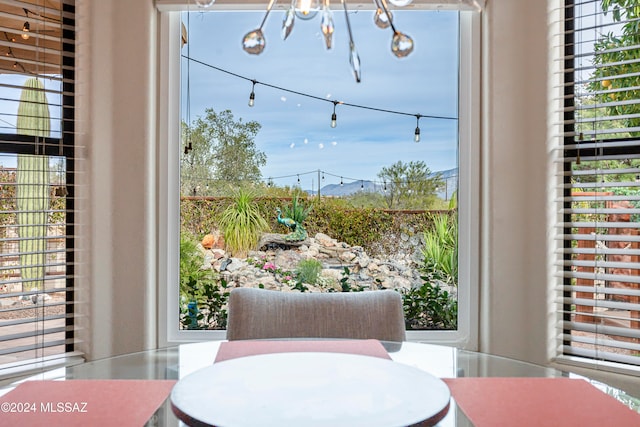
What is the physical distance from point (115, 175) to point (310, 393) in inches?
64.8

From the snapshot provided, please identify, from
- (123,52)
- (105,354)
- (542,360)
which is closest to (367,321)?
(542,360)

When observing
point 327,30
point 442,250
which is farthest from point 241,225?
point 327,30

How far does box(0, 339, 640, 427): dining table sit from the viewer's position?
3.37 ft

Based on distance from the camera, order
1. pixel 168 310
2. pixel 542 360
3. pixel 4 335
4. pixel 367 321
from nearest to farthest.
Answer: pixel 367 321
pixel 4 335
pixel 542 360
pixel 168 310

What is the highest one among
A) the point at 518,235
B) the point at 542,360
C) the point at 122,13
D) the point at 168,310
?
the point at 122,13

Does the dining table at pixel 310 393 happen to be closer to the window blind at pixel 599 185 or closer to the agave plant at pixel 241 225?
the window blind at pixel 599 185

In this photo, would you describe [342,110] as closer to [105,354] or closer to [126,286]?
[126,286]

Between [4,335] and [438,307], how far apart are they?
193cm

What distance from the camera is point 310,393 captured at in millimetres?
1145

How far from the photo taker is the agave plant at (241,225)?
8.58ft

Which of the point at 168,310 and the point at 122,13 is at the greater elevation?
the point at 122,13

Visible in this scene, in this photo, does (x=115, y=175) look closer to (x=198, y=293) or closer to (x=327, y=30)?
(x=198, y=293)

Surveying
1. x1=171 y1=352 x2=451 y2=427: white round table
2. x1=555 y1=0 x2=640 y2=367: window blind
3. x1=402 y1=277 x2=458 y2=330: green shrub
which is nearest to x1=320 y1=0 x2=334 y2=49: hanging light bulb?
x1=171 y1=352 x2=451 y2=427: white round table

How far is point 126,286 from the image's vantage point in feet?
7.86
